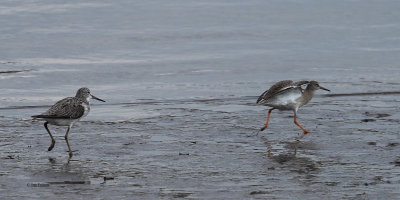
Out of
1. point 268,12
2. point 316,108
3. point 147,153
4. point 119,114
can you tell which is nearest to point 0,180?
point 147,153

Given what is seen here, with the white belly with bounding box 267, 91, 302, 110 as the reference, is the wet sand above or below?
below

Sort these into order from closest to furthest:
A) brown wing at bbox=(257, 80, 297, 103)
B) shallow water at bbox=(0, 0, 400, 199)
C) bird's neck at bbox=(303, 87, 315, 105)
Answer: shallow water at bbox=(0, 0, 400, 199), brown wing at bbox=(257, 80, 297, 103), bird's neck at bbox=(303, 87, 315, 105)

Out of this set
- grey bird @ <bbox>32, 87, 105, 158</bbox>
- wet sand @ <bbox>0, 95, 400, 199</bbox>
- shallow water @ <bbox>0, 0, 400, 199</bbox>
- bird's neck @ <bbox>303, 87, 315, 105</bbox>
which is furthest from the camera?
bird's neck @ <bbox>303, 87, 315, 105</bbox>

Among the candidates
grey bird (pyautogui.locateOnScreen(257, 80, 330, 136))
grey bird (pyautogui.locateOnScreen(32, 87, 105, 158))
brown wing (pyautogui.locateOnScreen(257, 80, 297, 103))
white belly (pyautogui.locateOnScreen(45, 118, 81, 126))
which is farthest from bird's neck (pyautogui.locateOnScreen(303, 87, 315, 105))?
white belly (pyautogui.locateOnScreen(45, 118, 81, 126))

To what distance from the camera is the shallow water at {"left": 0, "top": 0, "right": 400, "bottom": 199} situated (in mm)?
8273

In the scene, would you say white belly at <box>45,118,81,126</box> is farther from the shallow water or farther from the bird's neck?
the bird's neck

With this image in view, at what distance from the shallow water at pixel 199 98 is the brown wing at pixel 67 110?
345 millimetres

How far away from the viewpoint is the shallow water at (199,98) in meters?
8.27

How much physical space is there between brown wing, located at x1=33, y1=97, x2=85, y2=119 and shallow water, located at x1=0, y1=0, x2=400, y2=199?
0.35 meters

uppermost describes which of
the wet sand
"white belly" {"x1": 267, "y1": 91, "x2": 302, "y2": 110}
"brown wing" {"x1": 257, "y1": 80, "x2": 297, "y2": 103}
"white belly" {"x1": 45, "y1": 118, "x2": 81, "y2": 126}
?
"brown wing" {"x1": 257, "y1": 80, "x2": 297, "y2": 103}

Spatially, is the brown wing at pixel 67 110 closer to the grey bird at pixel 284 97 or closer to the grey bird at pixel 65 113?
the grey bird at pixel 65 113

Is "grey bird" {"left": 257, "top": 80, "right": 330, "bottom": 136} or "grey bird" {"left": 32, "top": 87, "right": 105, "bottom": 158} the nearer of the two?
"grey bird" {"left": 32, "top": 87, "right": 105, "bottom": 158}

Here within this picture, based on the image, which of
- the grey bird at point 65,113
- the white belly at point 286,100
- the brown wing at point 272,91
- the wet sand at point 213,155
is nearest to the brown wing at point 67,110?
the grey bird at point 65,113

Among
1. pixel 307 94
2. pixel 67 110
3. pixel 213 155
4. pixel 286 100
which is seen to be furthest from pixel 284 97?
pixel 67 110
